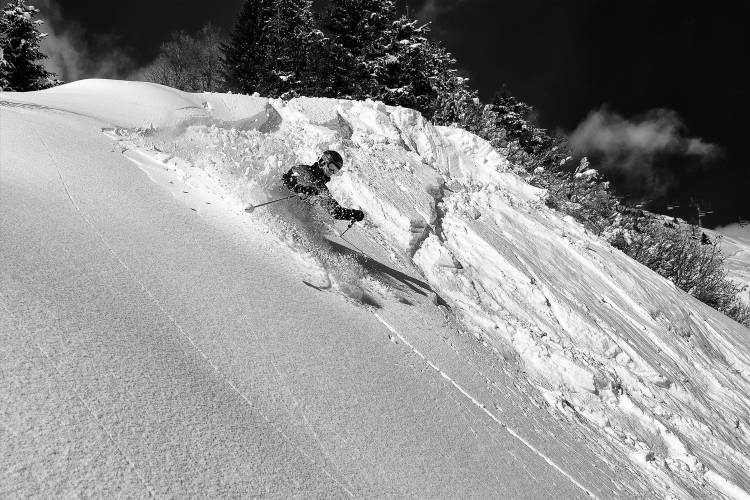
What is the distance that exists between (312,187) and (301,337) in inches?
109

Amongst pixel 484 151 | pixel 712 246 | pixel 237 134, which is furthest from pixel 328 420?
pixel 712 246

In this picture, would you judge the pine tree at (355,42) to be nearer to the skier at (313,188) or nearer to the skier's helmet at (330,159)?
the skier's helmet at (330,159)

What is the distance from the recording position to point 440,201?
11273 mm

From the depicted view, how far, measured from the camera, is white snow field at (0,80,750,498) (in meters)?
2.64

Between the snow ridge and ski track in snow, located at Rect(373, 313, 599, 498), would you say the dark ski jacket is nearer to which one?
the snow ridge

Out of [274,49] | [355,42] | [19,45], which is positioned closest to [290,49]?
[274,49]

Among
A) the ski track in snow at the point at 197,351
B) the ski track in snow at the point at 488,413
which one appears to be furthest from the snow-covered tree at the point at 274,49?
the ski track in snow at the point at 488,413

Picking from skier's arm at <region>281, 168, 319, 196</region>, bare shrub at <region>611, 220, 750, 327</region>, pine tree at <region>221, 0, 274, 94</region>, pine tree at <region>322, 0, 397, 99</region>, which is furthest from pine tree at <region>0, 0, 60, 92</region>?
bare shrub at <region>611, 220, 750, 327</region>

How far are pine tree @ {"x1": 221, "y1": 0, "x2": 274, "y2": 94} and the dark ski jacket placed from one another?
21.9 m

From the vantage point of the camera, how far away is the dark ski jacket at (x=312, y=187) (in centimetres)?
638

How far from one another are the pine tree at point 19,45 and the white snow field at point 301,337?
16638mm

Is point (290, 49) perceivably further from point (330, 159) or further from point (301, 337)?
point (301, 337)

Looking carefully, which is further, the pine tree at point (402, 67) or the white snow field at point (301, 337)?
the pine tree at point (402, 67)

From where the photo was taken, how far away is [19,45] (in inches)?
881
